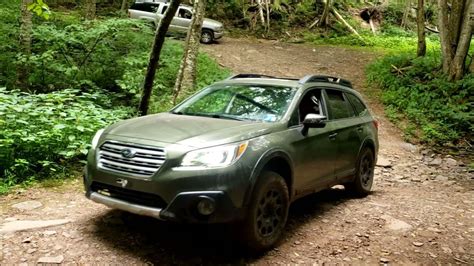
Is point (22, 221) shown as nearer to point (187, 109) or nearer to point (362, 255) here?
point (187, 109)

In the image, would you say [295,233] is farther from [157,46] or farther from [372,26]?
[372,26]

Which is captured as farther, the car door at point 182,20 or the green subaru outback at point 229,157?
the car door at point 182,20

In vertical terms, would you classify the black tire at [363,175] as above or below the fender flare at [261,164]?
below

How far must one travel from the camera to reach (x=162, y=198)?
13.1 feet

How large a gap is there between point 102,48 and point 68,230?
322 inches

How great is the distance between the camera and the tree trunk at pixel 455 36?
1448 cm

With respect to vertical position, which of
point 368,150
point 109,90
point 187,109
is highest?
point 187,109

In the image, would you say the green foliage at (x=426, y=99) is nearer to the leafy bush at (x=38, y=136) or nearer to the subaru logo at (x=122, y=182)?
the leafy bush at (x=38, y=136)

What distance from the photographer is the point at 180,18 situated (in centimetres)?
2125

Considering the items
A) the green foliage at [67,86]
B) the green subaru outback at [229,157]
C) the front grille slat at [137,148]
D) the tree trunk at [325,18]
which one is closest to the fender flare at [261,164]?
the green subaru outback at [229,157]

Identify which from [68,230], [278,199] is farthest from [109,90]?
[278,199]

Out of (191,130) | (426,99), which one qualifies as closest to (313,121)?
(191,130)

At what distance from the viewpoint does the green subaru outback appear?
401 cm

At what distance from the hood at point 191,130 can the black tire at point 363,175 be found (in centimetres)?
258
